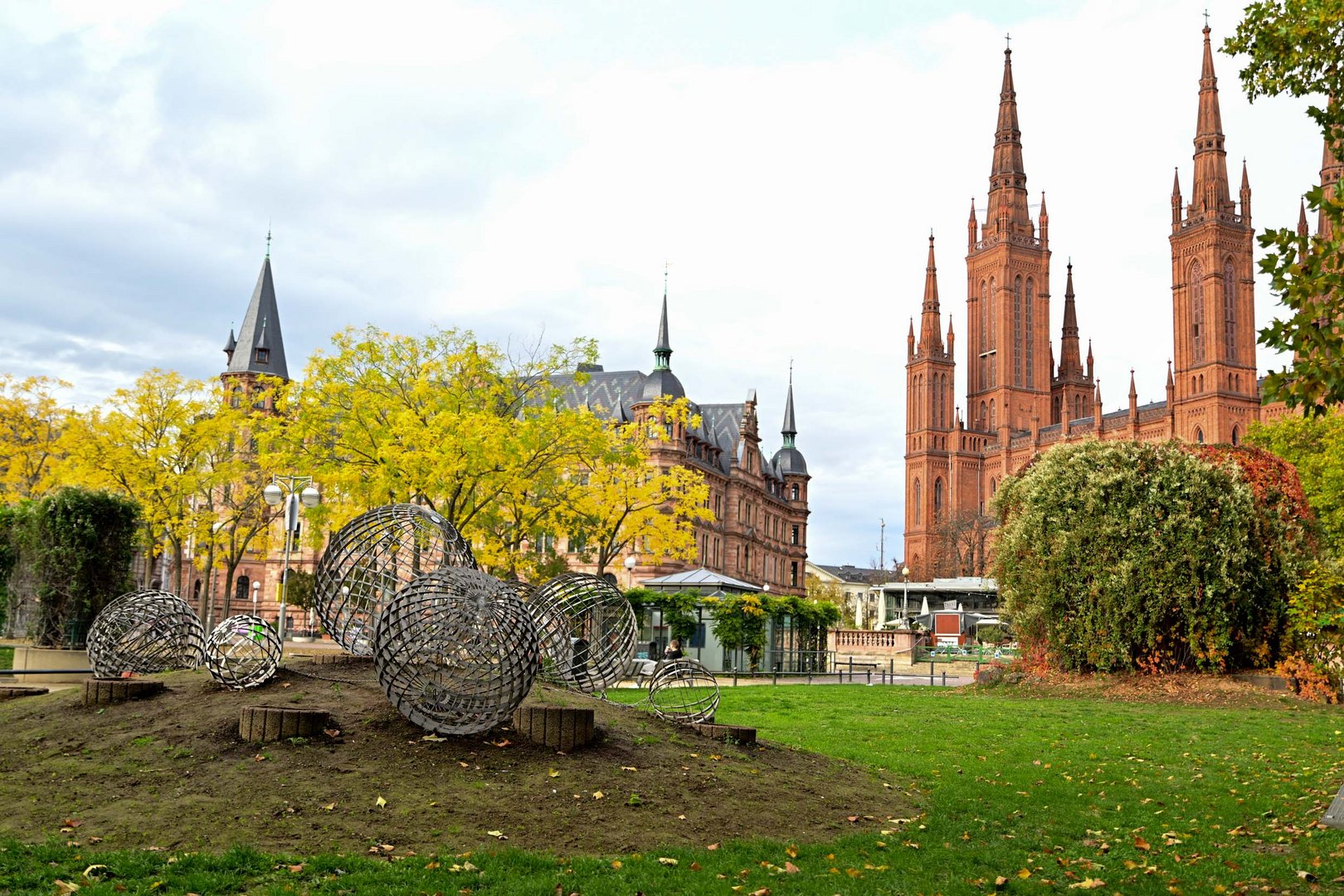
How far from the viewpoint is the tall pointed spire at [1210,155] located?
373 ft

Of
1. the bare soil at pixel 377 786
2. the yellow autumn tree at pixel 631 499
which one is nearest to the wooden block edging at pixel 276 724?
the bare soil at pixel 377 786

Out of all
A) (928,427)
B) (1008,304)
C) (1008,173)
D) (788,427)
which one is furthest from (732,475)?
Result: (1008,173)

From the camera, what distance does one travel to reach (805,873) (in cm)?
800

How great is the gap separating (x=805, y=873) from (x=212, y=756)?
5.28 meters

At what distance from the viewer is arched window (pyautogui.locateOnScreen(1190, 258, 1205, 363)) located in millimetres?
111688

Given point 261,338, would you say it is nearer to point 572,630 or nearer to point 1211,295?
point 572,630

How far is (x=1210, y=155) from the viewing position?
114000mm

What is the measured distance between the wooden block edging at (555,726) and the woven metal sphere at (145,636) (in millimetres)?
6272

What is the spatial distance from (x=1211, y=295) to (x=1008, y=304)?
92.9ft

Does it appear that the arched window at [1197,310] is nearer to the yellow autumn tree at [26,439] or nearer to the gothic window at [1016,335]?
the gothic window at [1016,335]

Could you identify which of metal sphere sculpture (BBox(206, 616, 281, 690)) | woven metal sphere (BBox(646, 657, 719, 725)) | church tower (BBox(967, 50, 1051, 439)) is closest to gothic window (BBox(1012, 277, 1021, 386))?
church tower (BBox(967, 50, 1051, 439))

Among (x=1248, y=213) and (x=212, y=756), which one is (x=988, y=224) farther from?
(x=212, y=756)

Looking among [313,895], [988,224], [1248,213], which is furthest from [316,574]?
[988,224]

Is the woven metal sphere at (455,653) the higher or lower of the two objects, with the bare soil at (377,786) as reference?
higher
